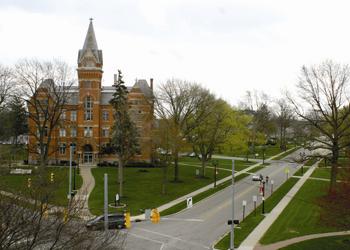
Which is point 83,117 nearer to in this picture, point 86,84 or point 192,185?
point 86,84

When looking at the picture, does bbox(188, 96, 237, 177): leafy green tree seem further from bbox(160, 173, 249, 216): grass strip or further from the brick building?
the brick building

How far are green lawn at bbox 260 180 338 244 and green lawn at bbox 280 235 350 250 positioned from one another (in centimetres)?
108

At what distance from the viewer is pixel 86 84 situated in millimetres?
70188

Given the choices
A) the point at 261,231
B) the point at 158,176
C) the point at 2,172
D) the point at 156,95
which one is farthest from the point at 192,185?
the point at 2,172

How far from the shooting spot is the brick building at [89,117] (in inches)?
2724

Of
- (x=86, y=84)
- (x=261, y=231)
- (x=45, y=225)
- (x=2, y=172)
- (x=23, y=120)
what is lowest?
(x=261, y=231)

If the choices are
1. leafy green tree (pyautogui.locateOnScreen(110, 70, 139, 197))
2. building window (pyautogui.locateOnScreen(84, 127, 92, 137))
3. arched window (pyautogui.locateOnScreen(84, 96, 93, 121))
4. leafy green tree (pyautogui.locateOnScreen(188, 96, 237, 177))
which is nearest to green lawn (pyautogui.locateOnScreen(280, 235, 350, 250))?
leafy green tree (pyautogui.locateOnScreen(110, 70, 139, 197))

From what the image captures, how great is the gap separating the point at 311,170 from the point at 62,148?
40.6m

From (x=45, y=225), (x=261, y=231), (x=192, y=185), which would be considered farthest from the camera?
(x=192, y=185)

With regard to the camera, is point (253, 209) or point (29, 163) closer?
point (253, 209)

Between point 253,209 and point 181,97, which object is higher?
point 181,97

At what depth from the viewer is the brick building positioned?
69.2 m

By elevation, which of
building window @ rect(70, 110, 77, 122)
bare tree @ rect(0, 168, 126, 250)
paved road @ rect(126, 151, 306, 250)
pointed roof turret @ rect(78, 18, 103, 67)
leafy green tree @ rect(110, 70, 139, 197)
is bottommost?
paved road @ rect(126, 151, 306, 250)

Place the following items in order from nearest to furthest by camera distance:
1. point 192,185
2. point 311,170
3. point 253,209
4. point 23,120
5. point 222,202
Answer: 1. point 253,209
2. point 222,202
3. point 192,185
4. point 311,170
5. point 23,120
